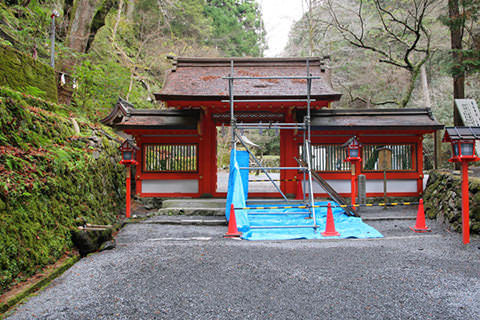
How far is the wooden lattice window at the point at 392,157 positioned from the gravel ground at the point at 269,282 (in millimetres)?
3810

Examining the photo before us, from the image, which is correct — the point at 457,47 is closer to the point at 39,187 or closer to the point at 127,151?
the point at 127,151

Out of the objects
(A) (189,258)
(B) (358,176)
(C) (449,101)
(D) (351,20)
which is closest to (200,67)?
(B) (358,176)

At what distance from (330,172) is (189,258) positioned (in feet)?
19.1

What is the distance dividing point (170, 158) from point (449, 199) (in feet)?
24.2

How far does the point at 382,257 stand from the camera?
4137 millimetres

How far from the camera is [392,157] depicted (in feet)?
28.2

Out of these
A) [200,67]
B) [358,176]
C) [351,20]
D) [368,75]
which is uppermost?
[351,20]

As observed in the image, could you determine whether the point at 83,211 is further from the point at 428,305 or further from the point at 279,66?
the point at 279,66

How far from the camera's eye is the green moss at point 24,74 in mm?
5030

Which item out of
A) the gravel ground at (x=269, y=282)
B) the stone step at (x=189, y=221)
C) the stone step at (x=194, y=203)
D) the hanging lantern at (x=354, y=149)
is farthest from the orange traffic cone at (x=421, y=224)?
the stone step at (x=194, y=203)

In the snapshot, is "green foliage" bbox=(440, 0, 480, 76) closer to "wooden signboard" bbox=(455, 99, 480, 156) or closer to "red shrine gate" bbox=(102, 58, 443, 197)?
"wooden signboard" bbox=(455, 99, 480, 156)

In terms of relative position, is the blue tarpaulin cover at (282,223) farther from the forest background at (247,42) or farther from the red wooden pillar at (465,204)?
the forest background at (247,42)

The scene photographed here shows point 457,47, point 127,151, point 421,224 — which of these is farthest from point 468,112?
point 127,151

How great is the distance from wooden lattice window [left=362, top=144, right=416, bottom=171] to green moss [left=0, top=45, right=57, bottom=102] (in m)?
8.35
